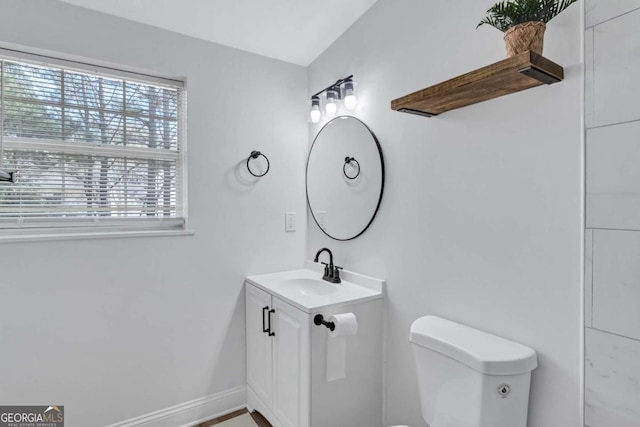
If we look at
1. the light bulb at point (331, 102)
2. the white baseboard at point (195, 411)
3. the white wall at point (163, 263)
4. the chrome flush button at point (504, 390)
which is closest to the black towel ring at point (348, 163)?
the light bulb at point (331, 102)

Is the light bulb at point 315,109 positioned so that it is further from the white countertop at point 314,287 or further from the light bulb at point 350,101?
the white countertop at point 314,287

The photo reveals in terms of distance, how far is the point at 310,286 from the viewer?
213cm

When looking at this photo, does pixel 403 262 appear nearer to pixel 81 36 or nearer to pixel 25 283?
pixel 25 283

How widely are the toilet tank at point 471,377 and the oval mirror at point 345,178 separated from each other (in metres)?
0.77

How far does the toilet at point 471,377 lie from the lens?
1.15 m

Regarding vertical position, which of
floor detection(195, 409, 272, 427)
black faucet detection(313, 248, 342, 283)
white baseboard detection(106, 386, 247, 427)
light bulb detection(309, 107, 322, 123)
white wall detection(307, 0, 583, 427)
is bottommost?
floor detection(195, 409, 272, 427)

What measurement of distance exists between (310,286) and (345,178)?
708mm

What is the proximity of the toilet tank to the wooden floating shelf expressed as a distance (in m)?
0.94

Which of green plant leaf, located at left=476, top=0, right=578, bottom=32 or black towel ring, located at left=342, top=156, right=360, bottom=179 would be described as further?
black towel ring, located at left=342, top=156, right=360, bottom=179

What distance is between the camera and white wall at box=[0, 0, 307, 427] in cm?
163

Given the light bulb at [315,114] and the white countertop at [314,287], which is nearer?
the white countertop at [314,287]

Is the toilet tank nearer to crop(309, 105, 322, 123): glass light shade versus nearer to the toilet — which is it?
the toilet

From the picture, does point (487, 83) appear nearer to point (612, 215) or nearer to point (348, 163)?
point (612, 215)

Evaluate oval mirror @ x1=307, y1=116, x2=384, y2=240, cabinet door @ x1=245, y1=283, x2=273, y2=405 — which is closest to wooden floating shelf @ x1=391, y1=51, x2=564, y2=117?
oval mirror @ x1=307, y1=116, x2=384, y2=240
